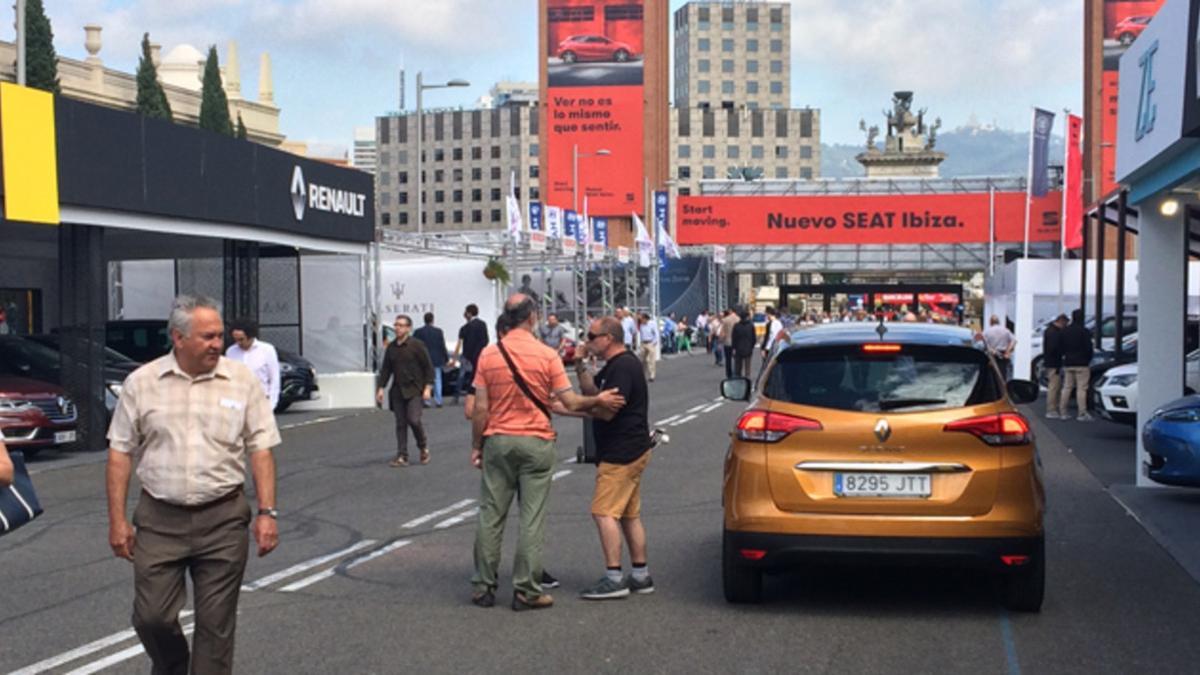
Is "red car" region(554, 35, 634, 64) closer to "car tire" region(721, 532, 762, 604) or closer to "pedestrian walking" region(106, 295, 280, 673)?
"car tire" region(721, 532, 762, 604)

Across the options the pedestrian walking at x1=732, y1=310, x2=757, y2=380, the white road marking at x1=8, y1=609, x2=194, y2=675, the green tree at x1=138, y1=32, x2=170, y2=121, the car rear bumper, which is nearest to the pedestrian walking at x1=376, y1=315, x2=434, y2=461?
the white road marking at x1=8, y1=609, x2=194, y2=675

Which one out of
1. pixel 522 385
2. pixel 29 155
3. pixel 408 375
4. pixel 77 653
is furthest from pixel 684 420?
pixel 77 653

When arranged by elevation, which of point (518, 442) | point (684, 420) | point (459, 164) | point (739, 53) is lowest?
point (684, 420)

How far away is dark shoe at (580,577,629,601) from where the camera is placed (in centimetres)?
873

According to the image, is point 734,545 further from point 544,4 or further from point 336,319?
point 544,4

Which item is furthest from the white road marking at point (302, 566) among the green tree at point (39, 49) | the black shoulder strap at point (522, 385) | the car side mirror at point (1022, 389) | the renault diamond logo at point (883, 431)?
the green tree at point (39, 49)

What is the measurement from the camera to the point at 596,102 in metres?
79.9

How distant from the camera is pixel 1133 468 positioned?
662 inches

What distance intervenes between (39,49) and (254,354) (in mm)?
45096

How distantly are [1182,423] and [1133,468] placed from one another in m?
3.61

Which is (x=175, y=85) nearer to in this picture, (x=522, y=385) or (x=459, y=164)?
(x=522, y=385)

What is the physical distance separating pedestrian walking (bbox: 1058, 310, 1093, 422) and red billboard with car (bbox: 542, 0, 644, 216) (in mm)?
55901

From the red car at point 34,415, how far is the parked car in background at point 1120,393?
13202mm

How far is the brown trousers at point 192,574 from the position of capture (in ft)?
18.1
